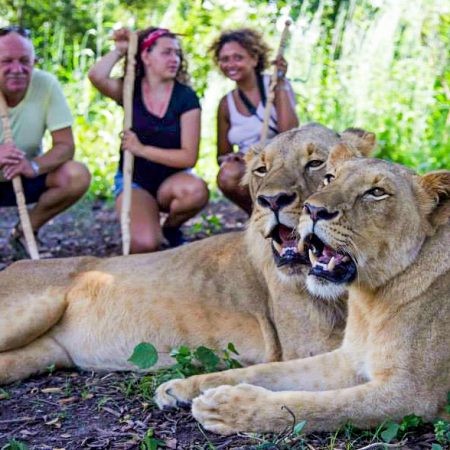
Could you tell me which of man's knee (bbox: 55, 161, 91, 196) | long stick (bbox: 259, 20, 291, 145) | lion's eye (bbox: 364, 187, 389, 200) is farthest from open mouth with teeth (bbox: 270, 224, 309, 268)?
man's knee (bbox: 55, 161, 91, 196)

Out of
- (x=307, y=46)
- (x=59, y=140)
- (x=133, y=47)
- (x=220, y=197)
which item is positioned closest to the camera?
(x=133, y=47)

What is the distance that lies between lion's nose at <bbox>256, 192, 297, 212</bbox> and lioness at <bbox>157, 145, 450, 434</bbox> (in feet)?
1.30

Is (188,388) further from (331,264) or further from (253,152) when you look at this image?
(253,152)

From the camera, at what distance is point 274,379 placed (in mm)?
3277

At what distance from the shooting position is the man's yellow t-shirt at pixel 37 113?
5.71 m

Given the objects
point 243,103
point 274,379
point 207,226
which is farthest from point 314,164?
point 207,226

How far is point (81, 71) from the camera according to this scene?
10.1 m

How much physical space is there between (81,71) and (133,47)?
4854mm

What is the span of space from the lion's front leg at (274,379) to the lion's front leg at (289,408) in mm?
228

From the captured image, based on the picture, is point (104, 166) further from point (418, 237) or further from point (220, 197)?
point (418, 237)

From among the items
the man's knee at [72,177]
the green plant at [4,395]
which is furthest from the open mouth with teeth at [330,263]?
the man's knee at [72,177]

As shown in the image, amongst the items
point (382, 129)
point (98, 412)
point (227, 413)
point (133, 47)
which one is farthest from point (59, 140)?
point (382, 129)

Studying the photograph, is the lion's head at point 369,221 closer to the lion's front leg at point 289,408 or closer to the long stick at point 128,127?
the lion's front leg at point 289,408

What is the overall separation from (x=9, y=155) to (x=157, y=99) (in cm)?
92
